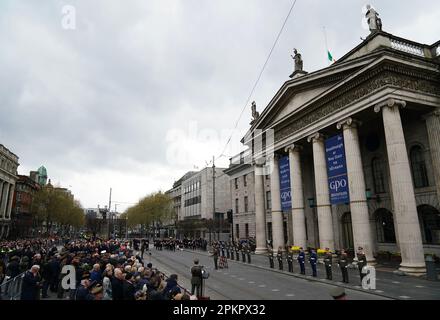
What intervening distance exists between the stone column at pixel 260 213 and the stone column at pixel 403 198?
16.4 meters

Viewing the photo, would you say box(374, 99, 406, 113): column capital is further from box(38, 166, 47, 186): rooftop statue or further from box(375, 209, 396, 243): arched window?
→ box(38, 166, 47, 186): rooftop statue

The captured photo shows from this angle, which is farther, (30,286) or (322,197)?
(322,197)

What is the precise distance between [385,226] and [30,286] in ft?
78.9

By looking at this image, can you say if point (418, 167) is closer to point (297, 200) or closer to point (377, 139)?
point (377, 139)

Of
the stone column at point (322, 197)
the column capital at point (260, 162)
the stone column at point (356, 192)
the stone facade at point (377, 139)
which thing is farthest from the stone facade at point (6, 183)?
the stone column at point (356, 192)

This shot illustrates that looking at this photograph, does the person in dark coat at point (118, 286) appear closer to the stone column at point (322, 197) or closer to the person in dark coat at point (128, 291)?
the person in dark coat at point (128, 291)

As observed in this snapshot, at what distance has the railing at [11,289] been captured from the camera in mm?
9039

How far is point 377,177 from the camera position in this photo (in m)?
24.6

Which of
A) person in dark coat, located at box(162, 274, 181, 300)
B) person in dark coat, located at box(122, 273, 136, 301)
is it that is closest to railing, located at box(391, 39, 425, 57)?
person in dark coat, located at box(162, 274, 181, 300)

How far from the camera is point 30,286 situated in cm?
965

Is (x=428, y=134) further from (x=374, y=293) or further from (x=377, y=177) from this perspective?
(x=374, y=293)

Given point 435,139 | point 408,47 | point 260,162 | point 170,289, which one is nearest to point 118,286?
point 170,289

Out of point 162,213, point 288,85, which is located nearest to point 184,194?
point 162,213
